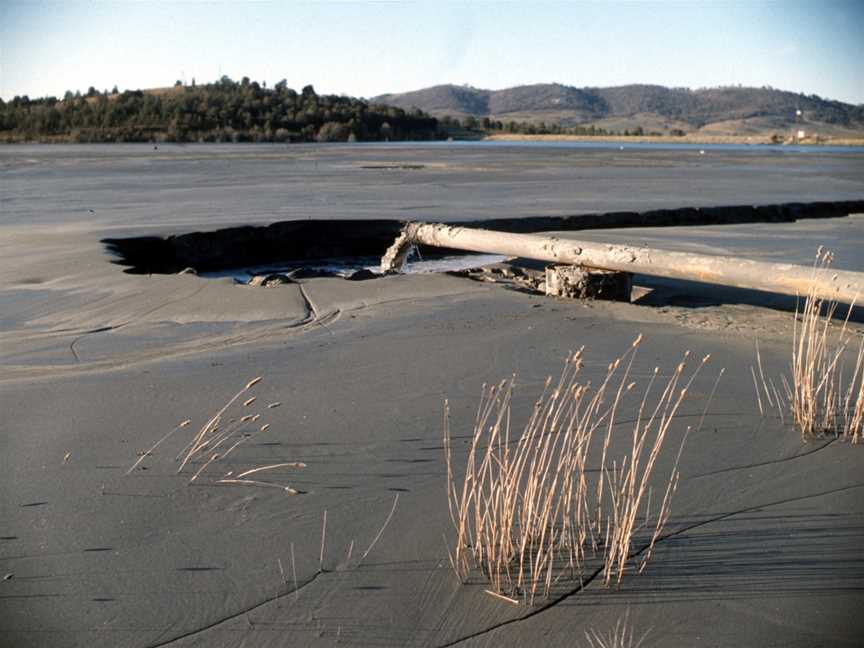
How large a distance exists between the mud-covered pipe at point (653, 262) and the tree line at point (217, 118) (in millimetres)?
47119

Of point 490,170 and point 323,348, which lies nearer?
point 323,348

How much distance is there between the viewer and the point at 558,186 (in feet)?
77.6

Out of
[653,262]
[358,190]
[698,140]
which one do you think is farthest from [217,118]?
[653,262]

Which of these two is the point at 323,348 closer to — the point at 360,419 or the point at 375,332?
the point at 375,332

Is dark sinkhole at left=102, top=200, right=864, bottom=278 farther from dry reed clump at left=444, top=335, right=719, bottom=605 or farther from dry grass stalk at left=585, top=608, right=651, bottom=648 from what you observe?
dry grass stalk at left=585, top=608, right=651, bottom=648

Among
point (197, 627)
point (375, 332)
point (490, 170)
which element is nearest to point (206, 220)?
point (375, 332)

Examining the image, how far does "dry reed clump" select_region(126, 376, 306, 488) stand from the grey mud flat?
0.07 m

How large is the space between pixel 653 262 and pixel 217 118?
6965 centimetres

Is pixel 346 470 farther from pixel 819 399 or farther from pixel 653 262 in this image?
pixel 653 262

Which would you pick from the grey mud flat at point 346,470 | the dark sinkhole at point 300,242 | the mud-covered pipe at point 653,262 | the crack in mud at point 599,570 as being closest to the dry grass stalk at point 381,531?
the grey mud flat at point 346,470

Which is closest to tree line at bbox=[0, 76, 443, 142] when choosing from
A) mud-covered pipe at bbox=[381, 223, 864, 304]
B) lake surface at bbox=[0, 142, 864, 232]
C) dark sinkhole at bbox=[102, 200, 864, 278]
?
lake surface at bbox=[0, 142, 864, 232]

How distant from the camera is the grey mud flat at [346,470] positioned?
343cm

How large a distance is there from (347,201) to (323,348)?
11.6 meters

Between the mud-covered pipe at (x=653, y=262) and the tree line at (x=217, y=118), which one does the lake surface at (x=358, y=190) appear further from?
the tree line at (x=217, y=118)
